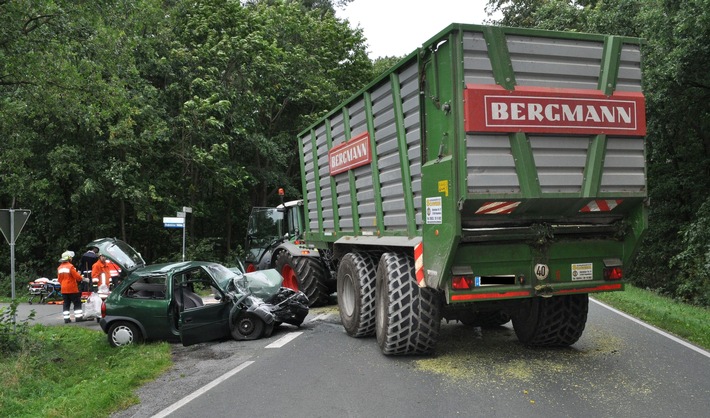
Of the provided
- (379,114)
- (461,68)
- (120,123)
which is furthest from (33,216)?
(461,68)

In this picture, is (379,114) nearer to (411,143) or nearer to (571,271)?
(411,143)

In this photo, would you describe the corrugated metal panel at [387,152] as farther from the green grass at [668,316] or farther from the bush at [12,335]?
the bush at [12,335]

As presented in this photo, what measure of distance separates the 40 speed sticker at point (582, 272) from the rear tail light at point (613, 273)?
0.59 feet

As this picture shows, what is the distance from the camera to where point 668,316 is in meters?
9.95

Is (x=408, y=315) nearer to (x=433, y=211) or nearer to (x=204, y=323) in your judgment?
(x=433, y=211)

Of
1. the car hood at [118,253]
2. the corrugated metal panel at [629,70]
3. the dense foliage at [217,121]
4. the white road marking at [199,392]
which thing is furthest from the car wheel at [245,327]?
the corrugated metal panel at [629,70]

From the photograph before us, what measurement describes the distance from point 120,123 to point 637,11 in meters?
16.8

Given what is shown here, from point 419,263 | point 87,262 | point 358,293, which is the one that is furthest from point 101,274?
point 419,263

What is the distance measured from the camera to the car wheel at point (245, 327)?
880cm

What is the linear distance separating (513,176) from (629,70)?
1.86 m

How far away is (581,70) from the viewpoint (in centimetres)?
607

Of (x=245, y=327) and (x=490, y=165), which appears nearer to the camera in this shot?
(x=490, y=165)

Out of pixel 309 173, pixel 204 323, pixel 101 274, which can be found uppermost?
pixel 309 173

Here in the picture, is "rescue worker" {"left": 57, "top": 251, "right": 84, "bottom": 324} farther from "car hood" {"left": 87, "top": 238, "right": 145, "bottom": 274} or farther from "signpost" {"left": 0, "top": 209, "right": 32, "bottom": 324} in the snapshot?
"signpost" {"left": 0, "top": 209, "right": 32, "bottom": 324}
